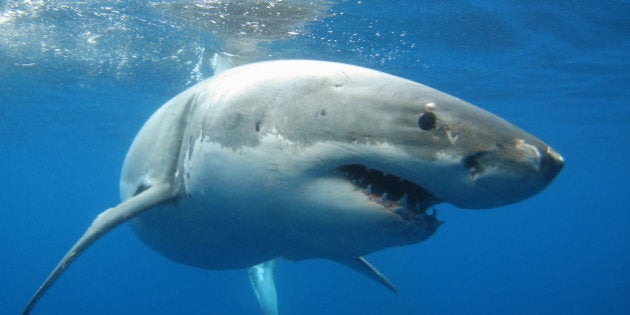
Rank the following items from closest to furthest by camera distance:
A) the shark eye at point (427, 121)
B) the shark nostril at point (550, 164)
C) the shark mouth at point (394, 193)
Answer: the shark nostril at point (550, 164) < the shark eye at point (427, 121) < the shark mouth at point (394, 193)

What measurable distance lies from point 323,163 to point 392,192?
40cm

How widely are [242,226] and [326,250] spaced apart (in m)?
0.69

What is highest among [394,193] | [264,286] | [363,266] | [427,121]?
[427,121]

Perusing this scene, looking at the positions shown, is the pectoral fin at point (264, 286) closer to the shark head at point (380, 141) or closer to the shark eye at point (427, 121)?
the shark head at point (380, 141)

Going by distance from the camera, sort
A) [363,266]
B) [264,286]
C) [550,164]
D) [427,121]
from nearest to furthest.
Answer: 1. [550,164]
2. [427,121]
3. [363,266]
4. [264,286]

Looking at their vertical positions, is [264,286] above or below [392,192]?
below

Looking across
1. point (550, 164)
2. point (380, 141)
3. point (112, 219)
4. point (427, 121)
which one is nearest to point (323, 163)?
point (380, 141)

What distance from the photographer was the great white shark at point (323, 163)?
87.6 inches

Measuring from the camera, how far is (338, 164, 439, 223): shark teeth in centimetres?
251

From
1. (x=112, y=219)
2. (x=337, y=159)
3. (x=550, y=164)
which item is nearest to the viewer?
(x=550, y=164)

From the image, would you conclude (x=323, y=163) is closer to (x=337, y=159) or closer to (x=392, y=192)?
(x=337, y=159)

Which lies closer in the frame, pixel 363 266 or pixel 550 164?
pixel 550 164

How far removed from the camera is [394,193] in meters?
2.55

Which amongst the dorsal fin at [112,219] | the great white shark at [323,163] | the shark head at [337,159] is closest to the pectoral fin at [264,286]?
the great white shark at [323,163]
